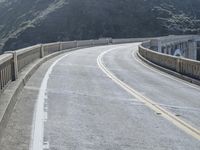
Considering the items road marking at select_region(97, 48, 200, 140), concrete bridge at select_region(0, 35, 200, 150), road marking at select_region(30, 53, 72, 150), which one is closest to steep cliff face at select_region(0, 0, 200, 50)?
concrete bridge at select_region(0, 35, 200, 150)

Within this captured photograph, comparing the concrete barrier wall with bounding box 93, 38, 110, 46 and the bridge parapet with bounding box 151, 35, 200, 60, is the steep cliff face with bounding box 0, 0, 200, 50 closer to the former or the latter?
the bridge parapet with bounding box 151, 35, 200, 60

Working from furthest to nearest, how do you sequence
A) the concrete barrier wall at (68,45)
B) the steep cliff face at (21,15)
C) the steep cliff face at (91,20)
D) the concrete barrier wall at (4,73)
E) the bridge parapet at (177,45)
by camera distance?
the steep cliff face at (21,15), the steep cliff face at (91,20), the bridge parapet at (177,45), the concrete barrier wall at (68,45), the concrete barrier wall at (4,73)

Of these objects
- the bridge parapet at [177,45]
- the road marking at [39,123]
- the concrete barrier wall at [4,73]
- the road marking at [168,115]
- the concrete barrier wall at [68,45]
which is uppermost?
the concrete barrier wall at [4,73]

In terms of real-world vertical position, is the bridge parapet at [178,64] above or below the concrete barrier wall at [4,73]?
below

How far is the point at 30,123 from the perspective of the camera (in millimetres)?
9727

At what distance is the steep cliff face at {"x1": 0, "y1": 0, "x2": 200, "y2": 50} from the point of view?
332ft

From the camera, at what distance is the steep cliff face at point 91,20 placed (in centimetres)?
10112

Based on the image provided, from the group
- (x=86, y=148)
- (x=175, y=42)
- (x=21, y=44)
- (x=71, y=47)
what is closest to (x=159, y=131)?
(x=86, y=148)

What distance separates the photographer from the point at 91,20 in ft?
350

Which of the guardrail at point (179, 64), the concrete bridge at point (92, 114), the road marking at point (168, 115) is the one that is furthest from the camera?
the guardrail at point (179, 64)

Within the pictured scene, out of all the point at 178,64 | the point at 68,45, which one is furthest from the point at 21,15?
the point at 178,64

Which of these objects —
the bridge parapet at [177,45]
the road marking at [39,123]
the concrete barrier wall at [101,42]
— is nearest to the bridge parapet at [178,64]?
the road marking at [39,123]

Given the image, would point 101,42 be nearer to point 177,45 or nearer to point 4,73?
point 177,45

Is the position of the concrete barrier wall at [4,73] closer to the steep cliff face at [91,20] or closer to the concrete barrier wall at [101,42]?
the concrete barrier wall at [101,42]
